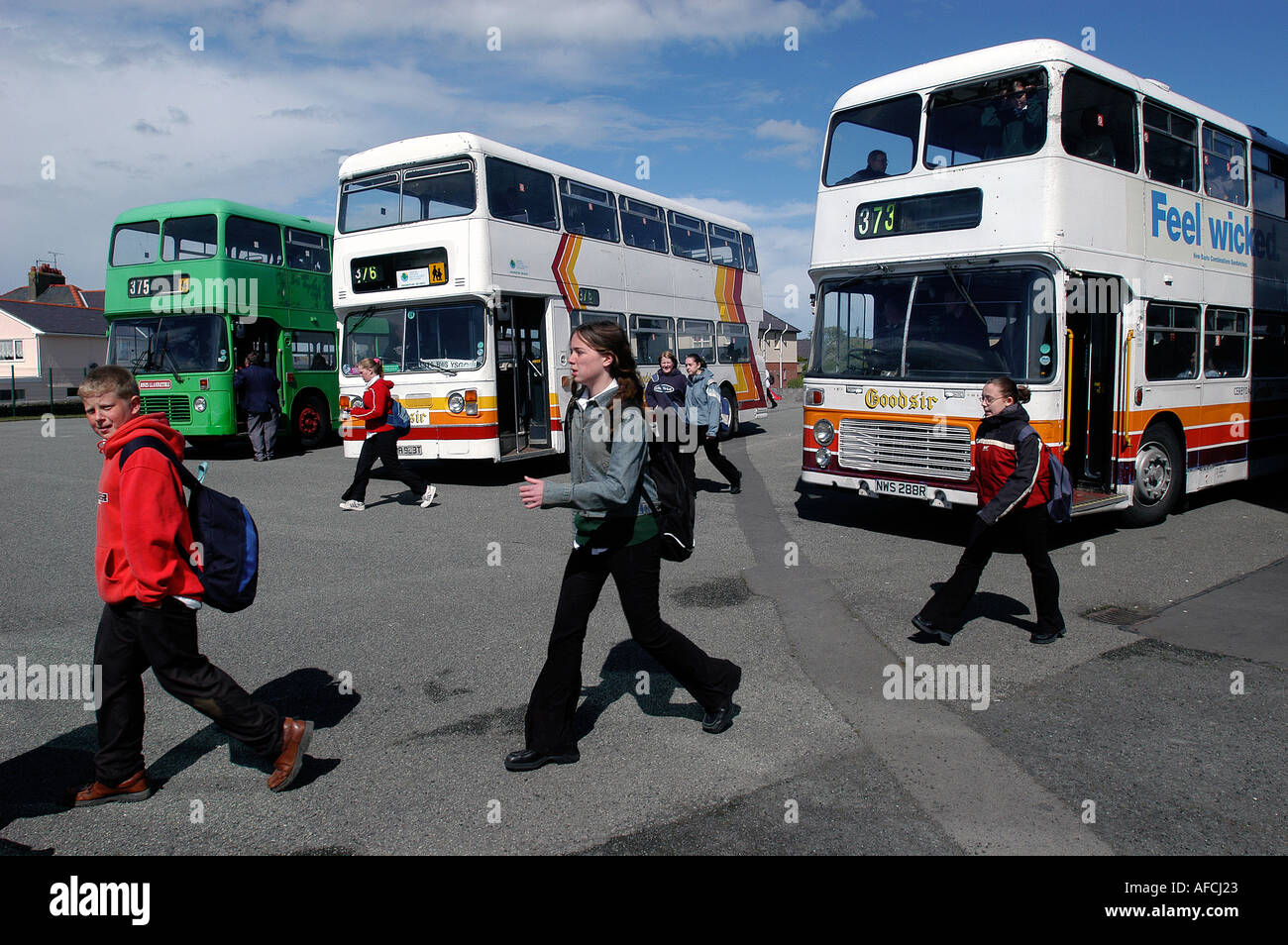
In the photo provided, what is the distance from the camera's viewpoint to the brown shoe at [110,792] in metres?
3.81

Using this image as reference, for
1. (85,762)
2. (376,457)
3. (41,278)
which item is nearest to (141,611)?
(85,762)

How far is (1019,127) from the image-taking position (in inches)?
334

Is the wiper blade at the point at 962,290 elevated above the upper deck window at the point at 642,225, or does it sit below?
below

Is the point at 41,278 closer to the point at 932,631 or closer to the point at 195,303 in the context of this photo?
the point at 195,303

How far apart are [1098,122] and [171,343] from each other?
48.6ft

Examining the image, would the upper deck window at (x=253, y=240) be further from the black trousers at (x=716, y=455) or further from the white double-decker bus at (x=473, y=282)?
the black trousers at (x=716, y=455)

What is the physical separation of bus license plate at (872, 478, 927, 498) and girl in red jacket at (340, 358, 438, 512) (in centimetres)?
554

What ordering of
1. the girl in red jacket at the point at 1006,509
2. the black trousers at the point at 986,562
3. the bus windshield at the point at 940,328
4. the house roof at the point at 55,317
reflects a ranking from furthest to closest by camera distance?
the house roof at the point at 55,317 < the bus windshield at the point at 940,328 < the black trousers at the point at 986,562 < the girl in red jacket at the point at 1006,509

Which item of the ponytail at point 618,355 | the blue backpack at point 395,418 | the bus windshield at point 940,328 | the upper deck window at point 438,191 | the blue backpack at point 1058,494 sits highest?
the upper deck window at point 438,191

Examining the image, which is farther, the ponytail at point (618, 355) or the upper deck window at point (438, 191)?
the upper deck window at point (438, 191)

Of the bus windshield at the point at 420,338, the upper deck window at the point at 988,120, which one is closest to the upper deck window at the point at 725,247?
the bus windshield at the point at 420,338

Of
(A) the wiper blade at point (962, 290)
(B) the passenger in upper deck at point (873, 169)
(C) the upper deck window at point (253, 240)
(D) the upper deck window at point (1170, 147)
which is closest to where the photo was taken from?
(A) the wiper blade at point (962, 290)

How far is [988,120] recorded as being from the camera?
875 centimetres

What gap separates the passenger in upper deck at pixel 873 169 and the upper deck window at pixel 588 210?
5691 mm
